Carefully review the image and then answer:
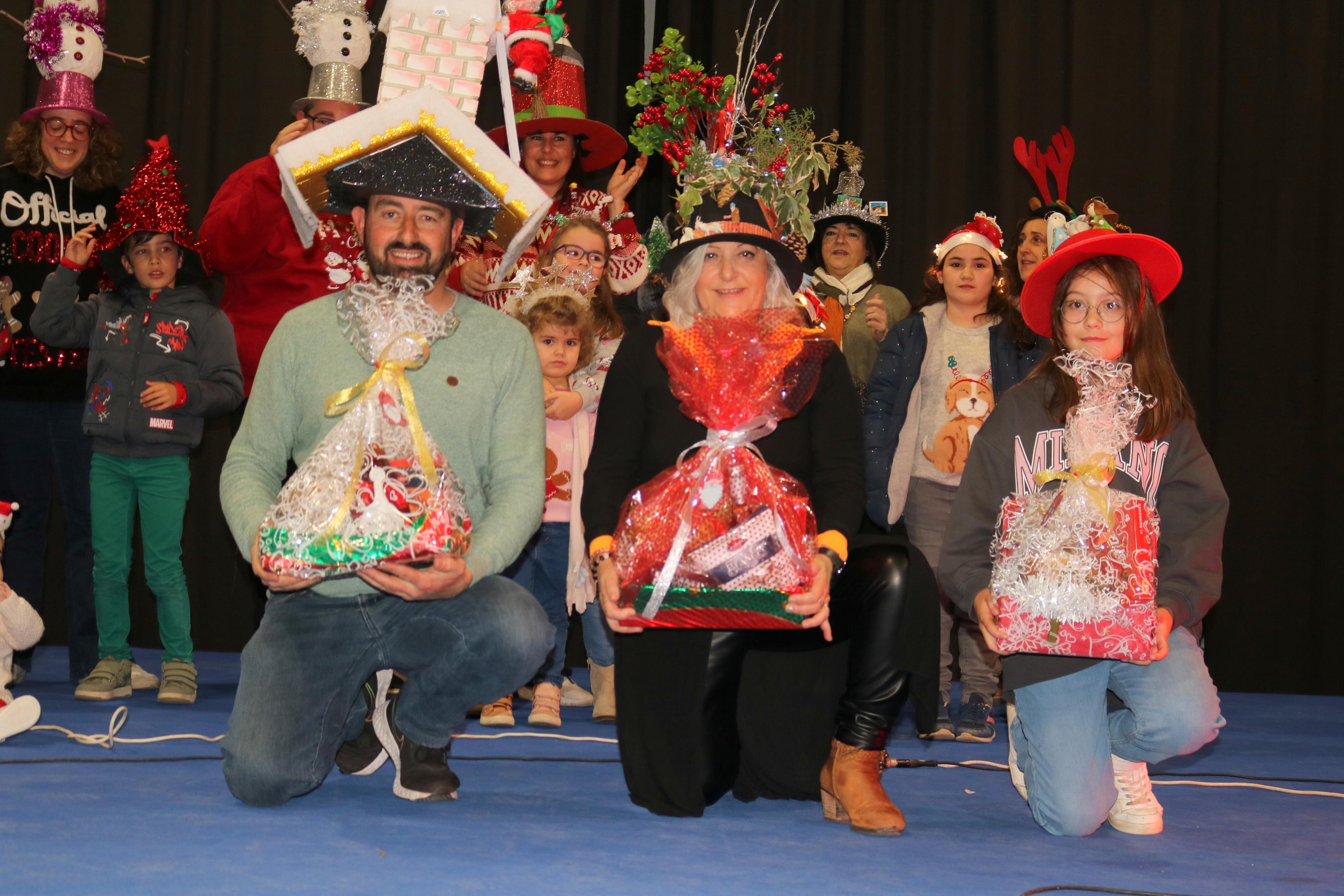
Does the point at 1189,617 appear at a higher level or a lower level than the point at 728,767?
higher

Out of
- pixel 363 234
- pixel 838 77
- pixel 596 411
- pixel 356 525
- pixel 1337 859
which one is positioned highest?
pixel 838 77

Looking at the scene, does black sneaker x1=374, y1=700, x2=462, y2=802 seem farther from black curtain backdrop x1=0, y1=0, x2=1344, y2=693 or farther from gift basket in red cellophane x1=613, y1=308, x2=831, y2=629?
black curtain backdrop x1=0, y1=0, x2=1344, y2=693

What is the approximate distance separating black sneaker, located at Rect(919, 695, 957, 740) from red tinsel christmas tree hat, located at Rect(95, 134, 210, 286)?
3.10 metres

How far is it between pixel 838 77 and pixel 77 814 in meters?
4.42

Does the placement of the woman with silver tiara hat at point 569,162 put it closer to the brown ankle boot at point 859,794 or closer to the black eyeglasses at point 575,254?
the black eyeglasses at point 575,254

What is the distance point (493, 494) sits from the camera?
2828 mm

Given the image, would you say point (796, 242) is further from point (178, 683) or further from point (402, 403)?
point (178, 683)

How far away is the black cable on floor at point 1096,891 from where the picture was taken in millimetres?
2209

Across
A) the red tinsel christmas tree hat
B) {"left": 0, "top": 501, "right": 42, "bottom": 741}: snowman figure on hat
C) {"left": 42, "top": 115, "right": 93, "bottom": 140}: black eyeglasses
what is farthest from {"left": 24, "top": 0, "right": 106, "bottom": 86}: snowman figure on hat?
{"left": 0, "top": 501, "right": 42, "bottom": 741}: snowman figure on hat

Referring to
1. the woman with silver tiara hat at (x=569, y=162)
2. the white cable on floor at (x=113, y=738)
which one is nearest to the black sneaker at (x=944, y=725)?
the woman with silver tiara hat at (x=569, y=162)

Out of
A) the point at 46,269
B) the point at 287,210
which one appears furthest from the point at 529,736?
the point at 46,269

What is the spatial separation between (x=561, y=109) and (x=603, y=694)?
225 cm

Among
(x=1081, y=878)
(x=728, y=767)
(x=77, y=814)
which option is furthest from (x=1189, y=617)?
(x=77, y=814)

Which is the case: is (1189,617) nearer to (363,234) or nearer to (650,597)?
(650,597)
